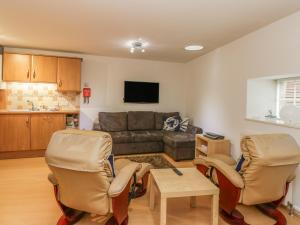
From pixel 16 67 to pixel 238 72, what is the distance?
422cm

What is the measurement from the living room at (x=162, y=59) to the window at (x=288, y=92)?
165 mm

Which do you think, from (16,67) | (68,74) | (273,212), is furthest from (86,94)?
(273,212)

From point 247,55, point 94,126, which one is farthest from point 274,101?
point 94,126

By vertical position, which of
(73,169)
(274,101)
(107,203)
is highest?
(274,101)

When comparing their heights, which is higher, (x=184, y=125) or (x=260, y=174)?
(x=184, y=125)

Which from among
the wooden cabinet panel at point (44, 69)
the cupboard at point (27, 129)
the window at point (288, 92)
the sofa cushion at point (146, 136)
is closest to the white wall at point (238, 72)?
the window at point (288, 92)

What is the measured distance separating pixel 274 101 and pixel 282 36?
1.03 m

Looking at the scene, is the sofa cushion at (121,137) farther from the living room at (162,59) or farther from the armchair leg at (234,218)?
the armchair leg at (234,218)

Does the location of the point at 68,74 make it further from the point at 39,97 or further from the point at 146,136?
the point at 146,136

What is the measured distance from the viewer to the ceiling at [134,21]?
7.42ft

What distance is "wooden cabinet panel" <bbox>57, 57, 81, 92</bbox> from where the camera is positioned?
4.42m

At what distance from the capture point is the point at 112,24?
287 centimetres

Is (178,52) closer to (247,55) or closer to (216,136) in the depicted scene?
(247,55)

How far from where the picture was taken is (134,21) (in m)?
2.73
